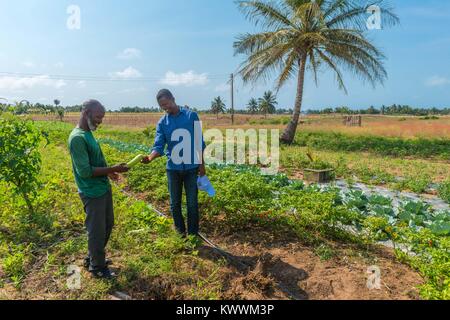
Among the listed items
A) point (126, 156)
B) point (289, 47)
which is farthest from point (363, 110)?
point (126, 156)

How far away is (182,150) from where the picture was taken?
3.87 m

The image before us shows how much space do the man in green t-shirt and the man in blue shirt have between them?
72 centimetres

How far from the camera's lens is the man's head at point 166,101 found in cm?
367

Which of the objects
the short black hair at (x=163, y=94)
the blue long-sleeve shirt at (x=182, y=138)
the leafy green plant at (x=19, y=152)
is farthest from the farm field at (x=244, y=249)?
the short black hair at (x=163, y=94)

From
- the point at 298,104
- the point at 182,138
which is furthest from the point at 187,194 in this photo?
the point at 298,104

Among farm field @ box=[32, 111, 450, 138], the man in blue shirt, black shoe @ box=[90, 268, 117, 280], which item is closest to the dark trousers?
the man in blue shirt

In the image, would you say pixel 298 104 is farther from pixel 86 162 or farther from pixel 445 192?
pixel 86 162

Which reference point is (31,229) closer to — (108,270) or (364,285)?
(108,270)

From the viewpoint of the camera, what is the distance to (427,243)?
3.46 m

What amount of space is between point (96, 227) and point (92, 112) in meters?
1.03

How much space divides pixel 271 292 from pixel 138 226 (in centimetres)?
192

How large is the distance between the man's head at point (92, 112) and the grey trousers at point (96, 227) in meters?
0.66

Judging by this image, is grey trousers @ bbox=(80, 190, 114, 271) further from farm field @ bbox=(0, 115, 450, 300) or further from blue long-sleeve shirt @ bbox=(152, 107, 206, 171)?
blue long-sleeve shirt @ bbox=(152, 107, 206, 171)

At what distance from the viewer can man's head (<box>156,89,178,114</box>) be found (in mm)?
3674
